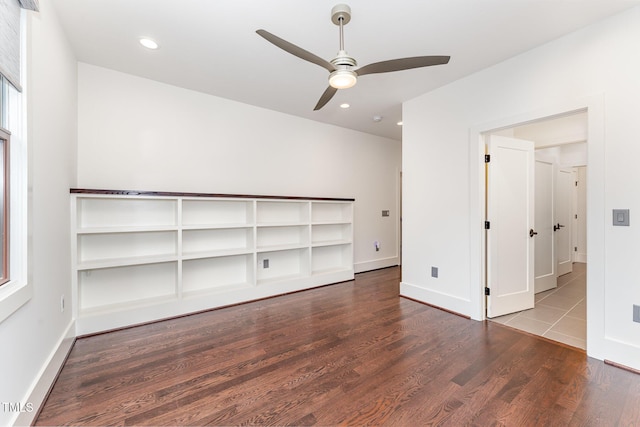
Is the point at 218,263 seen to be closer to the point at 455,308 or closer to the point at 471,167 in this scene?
the point at 455,308

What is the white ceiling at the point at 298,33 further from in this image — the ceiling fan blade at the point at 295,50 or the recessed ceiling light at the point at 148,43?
the ceiling fan blade at the point at 295,50

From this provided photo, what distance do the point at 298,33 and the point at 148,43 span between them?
1407 millimetres

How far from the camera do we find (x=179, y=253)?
10.1 feet

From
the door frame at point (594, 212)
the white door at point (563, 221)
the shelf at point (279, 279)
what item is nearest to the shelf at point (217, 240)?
the shelf at point (279, 279)

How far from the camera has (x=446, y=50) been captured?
253 cm

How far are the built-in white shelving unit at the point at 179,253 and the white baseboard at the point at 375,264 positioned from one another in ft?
2.32

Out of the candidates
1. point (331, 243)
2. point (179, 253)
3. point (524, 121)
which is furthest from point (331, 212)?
point (524, 121)

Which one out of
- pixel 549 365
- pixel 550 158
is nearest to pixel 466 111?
pixel 550 158

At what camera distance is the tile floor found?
8.50 feet

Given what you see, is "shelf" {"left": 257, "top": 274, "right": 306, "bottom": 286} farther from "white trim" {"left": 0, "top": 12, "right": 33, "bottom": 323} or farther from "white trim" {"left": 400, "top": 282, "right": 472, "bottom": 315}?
"white trim" {"left": 0, "top": 12, "right": 33, "bottom": 323}

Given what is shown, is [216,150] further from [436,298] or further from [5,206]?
[436,298]

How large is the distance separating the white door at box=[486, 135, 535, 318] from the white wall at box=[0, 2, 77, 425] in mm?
3879

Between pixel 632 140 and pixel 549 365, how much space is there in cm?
184

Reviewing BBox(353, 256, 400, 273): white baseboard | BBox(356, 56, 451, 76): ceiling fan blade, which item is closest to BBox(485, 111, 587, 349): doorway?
BBox(356, 56, 451, 76): ceiling fan blade
